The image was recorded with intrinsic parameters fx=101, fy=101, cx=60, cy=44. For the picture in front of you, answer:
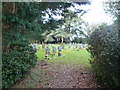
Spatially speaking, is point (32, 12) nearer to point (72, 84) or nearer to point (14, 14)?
point (14, 14)

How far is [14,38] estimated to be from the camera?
3.19 metres

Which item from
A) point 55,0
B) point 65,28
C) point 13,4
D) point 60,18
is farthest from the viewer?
point 65,28

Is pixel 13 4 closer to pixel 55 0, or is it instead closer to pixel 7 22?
pixel 7 22

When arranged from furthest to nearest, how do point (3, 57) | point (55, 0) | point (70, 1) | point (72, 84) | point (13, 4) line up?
point (70, 1), point (55, 0), point (72, 84), point (13, 4), point (3, 57)

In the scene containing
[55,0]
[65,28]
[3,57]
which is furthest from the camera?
[65,28]

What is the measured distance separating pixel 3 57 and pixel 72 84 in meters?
2.32

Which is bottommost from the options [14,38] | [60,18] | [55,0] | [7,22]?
[14,38]

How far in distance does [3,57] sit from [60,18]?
4.88 m

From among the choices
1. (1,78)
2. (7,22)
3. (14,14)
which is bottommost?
(1,78)

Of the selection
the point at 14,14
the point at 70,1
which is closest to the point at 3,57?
the point at 14,14

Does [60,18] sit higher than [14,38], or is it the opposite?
[60,18]

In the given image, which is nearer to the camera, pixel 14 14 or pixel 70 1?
pixel 14 14

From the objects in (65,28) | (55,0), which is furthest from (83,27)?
(55,0)

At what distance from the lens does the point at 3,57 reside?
286 centimetres
